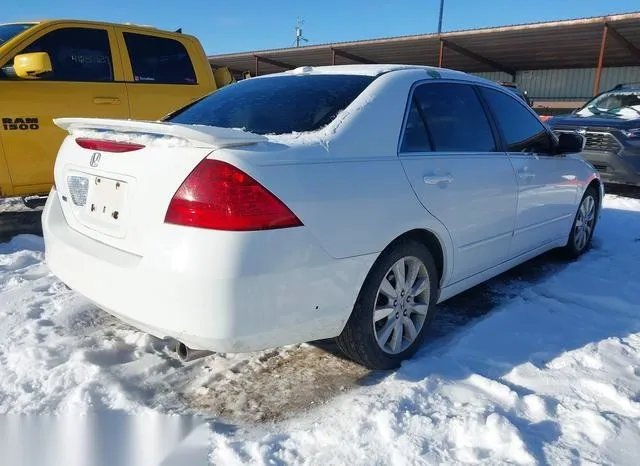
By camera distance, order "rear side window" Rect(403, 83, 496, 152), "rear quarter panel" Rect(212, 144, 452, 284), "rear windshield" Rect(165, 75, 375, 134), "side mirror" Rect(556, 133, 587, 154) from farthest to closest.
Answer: "side mirror" Rect(556, 133, 587, 154)
"rear side window" Rect(403, 83, 496, 152)
"rear windshield" Rect(165, 75, 375, 134)
"rear quarter panel" Rect(212, 144, 452, 284)

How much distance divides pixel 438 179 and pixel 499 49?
19.3m

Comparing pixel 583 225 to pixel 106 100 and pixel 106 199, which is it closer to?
pixel 106 199

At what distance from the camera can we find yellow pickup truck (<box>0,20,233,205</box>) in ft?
15.5

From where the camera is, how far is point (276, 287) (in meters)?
2.08

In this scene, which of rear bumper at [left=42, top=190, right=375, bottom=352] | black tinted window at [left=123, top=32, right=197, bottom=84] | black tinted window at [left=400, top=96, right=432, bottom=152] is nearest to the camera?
rear bumper at [left=42, top=190, right=375, bottom=352]

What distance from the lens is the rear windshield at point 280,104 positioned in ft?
8.55

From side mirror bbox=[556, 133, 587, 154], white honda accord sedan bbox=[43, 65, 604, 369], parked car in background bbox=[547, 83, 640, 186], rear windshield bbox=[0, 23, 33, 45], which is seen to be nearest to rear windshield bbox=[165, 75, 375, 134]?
white honda accord sedan bbox=[43, 65, 604, 369]

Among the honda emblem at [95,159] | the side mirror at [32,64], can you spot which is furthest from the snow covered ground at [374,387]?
the side mirror at [32,64]

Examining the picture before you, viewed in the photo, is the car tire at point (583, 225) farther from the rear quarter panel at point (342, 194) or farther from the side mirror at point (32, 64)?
the side mirror at point (32, 64)

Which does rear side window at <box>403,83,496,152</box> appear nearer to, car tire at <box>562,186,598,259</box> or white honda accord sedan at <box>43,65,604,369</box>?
white honda accord sedan at <box>43,65,604,369</box>

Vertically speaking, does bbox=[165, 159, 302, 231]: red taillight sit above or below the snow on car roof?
below

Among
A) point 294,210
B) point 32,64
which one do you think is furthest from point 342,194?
point 32,64

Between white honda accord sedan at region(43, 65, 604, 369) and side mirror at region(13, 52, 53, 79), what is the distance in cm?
192

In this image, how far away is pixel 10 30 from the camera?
509 cm
